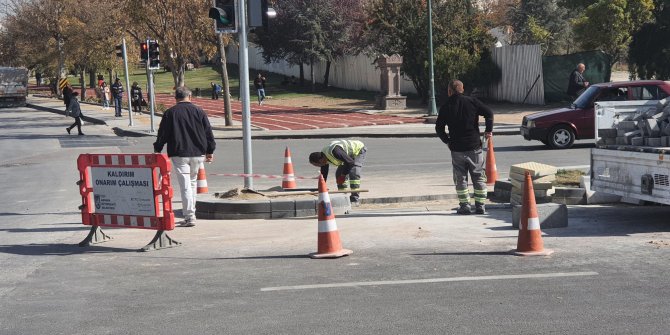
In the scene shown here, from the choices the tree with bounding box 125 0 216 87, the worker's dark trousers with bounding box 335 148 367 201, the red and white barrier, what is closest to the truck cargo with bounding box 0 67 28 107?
the tree with bounding box 125 0 216 87

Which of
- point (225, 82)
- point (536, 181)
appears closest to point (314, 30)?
point (225, 82)

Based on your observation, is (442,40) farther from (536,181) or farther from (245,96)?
(536,181)

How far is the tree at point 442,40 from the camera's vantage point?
39938mm

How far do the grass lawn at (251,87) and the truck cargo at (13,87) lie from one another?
25.5 feet

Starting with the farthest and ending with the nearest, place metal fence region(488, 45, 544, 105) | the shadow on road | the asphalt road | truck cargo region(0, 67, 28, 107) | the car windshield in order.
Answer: truck cargo region(0, 67, 28, 107), metal fence region(488, 45, 544, 105), the car windshield, the shadow on road, the asphalt road

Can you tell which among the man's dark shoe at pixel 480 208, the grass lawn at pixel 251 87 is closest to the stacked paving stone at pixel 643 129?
the man's dark shoe at pixel 480 208

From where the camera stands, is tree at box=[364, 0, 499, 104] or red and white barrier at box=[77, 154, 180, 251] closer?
red and white barrier at box=[77, 154, 180, 251]

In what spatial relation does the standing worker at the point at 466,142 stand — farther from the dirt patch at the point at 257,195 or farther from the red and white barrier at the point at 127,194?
the red and white barrier at the point at 127,194

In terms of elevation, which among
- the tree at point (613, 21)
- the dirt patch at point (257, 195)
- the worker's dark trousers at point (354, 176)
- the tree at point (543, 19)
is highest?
the tree at point (543, 19)

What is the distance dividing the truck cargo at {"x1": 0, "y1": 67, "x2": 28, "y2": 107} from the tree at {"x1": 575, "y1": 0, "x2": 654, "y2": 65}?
4040 cm

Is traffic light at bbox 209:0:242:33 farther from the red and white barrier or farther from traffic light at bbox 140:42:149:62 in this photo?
traffic light at bbox 140:42:149:62

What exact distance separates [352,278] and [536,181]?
544 centimetres

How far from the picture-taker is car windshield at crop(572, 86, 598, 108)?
21.4 m

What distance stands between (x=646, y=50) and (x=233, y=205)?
27.5 m
